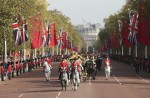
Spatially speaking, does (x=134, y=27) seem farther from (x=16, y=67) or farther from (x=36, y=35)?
(x=16, y=67)

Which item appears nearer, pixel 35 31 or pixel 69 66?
pixel 69 66

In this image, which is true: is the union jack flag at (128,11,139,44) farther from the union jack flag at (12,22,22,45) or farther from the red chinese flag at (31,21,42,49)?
the union jack flag at (12,22,22,45)

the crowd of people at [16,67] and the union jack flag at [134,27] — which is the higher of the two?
the union jack flag at [134,27]

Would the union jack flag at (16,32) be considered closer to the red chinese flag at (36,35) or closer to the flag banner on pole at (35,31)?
the flag banner on pole at (35,31)

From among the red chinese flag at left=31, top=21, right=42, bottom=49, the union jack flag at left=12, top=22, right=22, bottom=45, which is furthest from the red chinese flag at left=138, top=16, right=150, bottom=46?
the union jack flag at left=12, top=22, right=22, bottom=45

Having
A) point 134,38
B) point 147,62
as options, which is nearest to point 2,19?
point 147,62

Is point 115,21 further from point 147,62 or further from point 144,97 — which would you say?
point 144,97

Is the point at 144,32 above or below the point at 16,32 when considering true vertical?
above

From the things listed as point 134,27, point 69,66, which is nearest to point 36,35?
point 134,27

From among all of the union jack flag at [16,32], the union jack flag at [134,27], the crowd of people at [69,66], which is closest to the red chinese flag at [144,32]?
the union jack flag at [134,27]

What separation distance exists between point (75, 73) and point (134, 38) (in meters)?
43.0

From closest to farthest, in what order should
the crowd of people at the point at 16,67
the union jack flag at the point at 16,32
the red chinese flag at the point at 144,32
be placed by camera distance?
the crowd of people at the point at 16,67 → the union jack flag at the point at 16,32 → the red chinese flag at the point at 144,32

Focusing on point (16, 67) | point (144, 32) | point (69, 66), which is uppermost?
point (144, 32)

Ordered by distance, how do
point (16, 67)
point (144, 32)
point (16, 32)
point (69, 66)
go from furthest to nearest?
point (144, 32)
point (16, 67)
point (16, 32)
point (69, 66)
